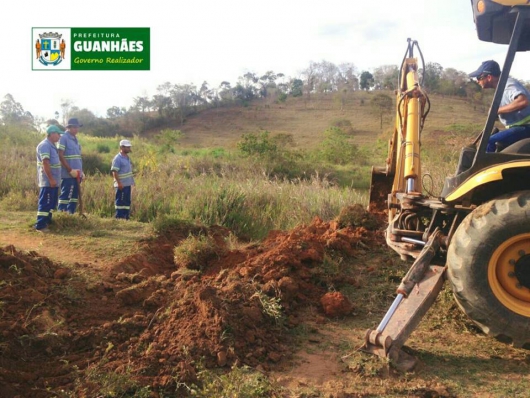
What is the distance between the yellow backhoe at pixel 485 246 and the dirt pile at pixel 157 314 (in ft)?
2.86

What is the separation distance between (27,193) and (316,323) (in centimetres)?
903

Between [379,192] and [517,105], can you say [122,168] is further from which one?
[517,105]

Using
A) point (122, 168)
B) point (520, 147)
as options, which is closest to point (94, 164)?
point (122, 168)

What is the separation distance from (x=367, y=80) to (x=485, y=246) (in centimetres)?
6153

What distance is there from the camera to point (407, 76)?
614cm

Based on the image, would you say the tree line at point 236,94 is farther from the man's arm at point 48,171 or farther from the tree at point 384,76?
the man's arm at point 48,171

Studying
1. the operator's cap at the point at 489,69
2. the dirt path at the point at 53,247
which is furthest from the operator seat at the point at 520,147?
the dirt path at the point at 53,247

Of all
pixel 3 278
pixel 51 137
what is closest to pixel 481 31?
pixel 3 278

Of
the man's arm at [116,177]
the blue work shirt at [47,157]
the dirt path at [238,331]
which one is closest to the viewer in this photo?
the dirt path at [238,331]

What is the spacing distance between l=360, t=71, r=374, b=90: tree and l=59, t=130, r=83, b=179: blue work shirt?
2253 inches

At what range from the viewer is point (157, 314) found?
425 centimetres

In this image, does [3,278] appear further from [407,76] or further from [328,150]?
[328,150]

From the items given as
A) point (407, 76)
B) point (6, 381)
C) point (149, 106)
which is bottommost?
point (6, 381)

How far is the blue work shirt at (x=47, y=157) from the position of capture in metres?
7.91
